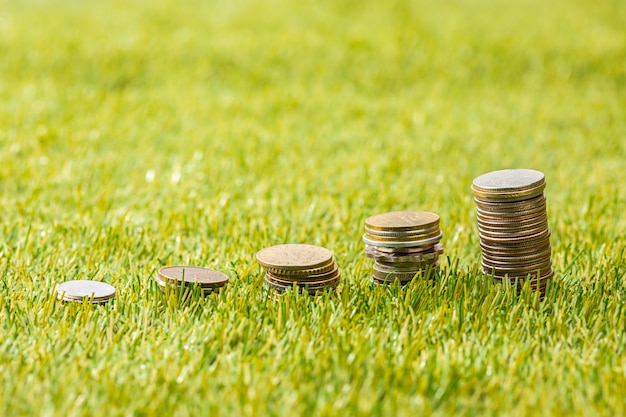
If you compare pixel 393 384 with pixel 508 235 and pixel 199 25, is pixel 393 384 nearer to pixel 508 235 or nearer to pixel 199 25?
pixel 508 235

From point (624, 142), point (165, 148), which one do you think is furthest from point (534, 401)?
point (624, 142)

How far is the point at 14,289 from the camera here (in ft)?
11.4

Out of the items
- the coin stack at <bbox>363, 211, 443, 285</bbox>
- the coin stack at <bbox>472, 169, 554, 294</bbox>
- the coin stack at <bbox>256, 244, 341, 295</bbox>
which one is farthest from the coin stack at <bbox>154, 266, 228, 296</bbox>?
the coin stack at <bbox>472, 169, 554, 294</bbox>

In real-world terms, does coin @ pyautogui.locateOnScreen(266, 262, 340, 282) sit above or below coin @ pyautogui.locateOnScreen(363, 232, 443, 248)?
below

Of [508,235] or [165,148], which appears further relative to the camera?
[165,148]

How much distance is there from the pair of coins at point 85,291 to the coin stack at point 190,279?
214 millimetres

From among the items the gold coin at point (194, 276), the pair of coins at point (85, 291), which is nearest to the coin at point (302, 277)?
the gold coin at point (194, 276)

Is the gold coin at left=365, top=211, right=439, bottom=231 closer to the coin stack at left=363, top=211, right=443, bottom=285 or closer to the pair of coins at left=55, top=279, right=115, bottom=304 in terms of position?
the coin stack at left=363, top=211, right=443, bottom=285

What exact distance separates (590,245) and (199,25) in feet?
22.5

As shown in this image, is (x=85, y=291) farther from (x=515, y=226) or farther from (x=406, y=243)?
(x=515, y=226)

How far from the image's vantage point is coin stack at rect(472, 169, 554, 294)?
332 cm

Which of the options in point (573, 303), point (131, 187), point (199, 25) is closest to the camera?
point (573, 303)

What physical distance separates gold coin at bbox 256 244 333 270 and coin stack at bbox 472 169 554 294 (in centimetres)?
68

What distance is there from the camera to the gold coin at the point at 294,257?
3.34 metres
